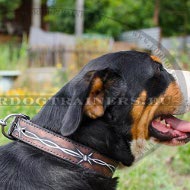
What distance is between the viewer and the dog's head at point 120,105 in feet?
8.99

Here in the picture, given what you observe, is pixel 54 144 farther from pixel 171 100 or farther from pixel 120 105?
pixel 171 100

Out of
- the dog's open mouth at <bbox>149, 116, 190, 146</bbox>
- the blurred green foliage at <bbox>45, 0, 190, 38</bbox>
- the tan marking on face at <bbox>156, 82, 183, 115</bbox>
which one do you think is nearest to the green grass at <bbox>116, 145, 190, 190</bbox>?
the dog's open mouth at <bbox>149, 116, 190, 146</bbox>

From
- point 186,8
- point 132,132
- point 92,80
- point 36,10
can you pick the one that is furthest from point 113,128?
point 186,8

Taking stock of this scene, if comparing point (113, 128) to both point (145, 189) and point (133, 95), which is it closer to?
point (133, 95)

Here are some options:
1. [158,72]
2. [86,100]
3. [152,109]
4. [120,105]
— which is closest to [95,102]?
[86,100]

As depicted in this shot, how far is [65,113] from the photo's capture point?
109 inches

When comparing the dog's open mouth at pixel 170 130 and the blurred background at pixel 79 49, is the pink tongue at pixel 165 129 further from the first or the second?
the blurred background at pixel 79 49

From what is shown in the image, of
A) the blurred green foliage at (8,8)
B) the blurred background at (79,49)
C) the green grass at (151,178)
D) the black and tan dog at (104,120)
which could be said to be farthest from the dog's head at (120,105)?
the blurred green foliage at (8,8)

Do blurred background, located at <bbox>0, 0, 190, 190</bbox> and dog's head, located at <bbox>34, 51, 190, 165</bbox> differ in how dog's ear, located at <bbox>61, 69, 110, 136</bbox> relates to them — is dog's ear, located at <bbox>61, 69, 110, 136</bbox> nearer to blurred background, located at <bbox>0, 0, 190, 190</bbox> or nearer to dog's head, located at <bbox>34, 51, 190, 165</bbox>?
dog's head, located at <bbox>34, 51, 190, 165</bbox>

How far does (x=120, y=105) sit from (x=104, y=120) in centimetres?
19

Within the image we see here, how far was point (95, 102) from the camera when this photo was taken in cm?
280

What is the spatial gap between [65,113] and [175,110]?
1043 mm

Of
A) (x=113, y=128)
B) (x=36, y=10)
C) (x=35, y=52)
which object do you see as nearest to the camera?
(x=113, y=128)

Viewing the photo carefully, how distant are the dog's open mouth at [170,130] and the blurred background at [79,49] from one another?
0.38 metres
